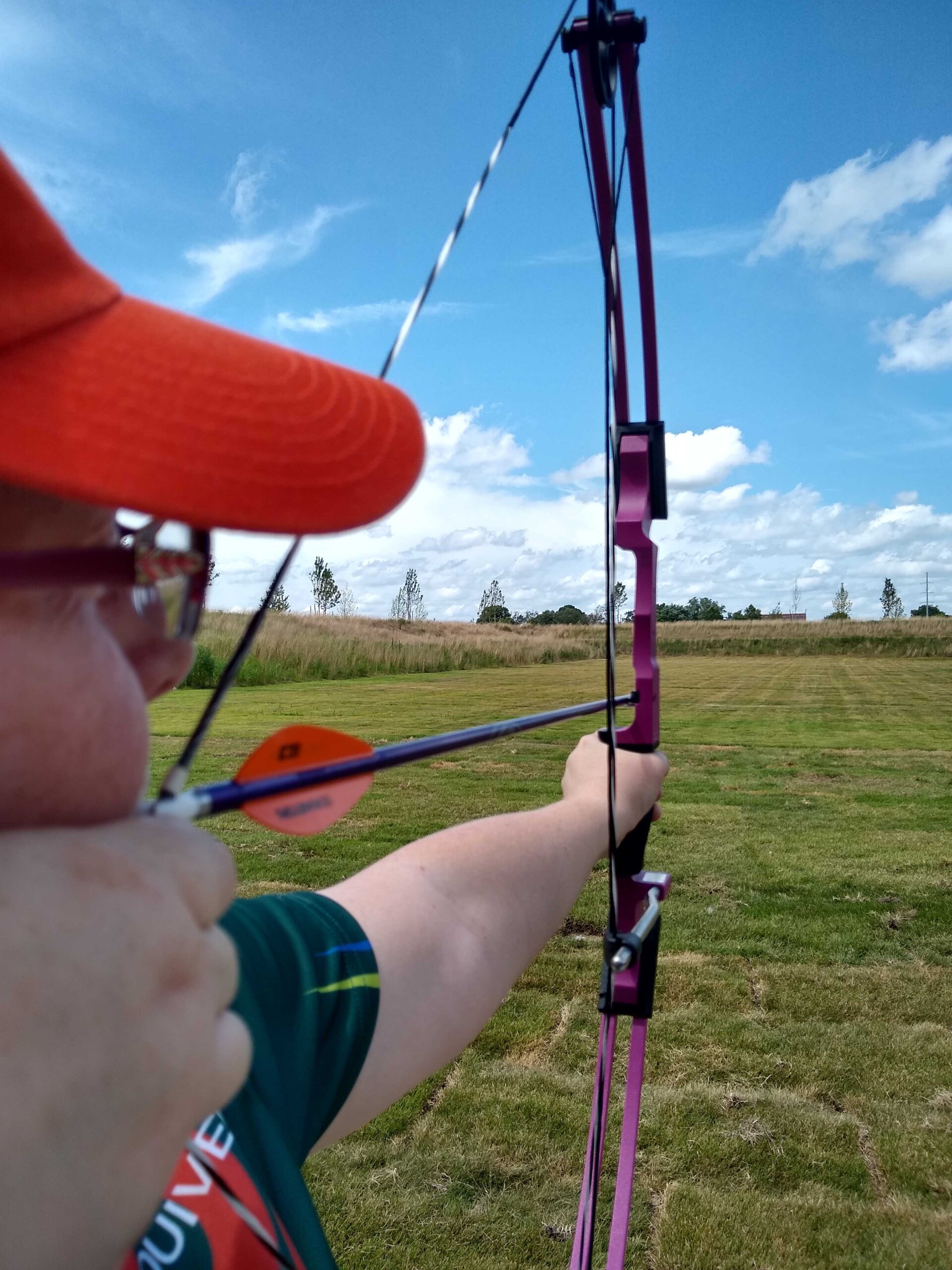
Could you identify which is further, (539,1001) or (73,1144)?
(539,1001)

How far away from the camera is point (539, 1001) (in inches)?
109

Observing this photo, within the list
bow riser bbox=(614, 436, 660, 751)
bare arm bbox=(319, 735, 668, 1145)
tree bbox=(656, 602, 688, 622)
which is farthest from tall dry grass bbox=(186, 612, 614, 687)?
tree bbox=(656, 602, 688, 622)

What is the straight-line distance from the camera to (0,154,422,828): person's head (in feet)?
1.19

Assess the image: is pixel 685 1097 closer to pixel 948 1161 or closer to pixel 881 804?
pixel 948 1161

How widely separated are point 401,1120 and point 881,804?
4.82 meters

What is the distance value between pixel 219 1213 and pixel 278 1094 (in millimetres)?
100

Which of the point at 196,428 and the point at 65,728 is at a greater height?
the point at 196,428

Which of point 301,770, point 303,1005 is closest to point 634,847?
point 303,1005

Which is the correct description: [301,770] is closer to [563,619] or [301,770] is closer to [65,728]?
[65,728]

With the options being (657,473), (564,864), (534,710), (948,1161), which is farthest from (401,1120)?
(534,710)

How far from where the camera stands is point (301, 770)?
1.62 ft

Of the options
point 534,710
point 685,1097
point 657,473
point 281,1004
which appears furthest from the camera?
point 534,710

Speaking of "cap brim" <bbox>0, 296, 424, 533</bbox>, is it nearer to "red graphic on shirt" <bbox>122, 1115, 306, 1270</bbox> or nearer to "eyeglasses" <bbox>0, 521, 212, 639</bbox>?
"eyeglasses" <bbox>0, 521, 212, 639</bbox>

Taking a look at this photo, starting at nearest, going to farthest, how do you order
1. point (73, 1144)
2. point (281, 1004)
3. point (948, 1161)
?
point (73, 1144)
point (281, 1004)
point (948, 1161)
